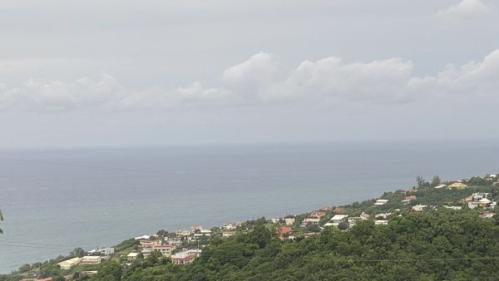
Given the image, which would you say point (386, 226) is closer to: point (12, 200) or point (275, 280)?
point (275, 280)

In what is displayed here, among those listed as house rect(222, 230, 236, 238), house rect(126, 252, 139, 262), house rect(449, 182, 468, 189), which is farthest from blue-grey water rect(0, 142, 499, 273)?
house rect(449, 182, 468, 189)

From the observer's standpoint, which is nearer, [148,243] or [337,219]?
[148,243]

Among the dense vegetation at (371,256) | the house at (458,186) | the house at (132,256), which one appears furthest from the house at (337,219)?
the dense vegetation at (371,256)

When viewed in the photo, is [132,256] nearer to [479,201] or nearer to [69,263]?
[69,263]

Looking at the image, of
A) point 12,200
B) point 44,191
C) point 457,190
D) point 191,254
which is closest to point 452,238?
point 191,254

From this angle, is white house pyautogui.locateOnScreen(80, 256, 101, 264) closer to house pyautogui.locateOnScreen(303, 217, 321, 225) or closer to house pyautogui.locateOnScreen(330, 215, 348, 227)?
house pyautogui.locateOnScreen(303, 217, 321, 225)

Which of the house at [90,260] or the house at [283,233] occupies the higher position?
the house at [283,233]

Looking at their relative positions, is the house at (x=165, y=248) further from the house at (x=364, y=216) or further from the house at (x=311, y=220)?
the house at (x=364, y=216)

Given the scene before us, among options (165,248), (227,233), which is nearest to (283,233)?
(165,248)
